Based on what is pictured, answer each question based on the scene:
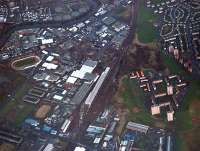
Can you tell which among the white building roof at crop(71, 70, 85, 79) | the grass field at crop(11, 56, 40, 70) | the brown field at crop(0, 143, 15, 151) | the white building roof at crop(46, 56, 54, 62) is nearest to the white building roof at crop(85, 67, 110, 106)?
the white building roof at crop(71, 70, 85, 79)

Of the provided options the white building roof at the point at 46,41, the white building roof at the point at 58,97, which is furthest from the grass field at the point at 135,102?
the white building roof at the point at 46,41

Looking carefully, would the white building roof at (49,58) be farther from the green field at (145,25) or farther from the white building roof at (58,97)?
the green field at (145,25)

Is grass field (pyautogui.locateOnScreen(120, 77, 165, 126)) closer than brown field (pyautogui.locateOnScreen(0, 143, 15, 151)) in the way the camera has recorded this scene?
No

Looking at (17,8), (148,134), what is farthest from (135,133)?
(17,8)

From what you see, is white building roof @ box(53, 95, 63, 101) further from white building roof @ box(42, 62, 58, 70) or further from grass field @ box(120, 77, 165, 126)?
grass field @ box(120, 77, 165, 126)

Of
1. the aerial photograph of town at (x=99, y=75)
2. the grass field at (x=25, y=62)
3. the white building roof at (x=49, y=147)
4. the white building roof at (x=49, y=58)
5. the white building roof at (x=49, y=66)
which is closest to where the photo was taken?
the white building roof at (x=49, y=147)
